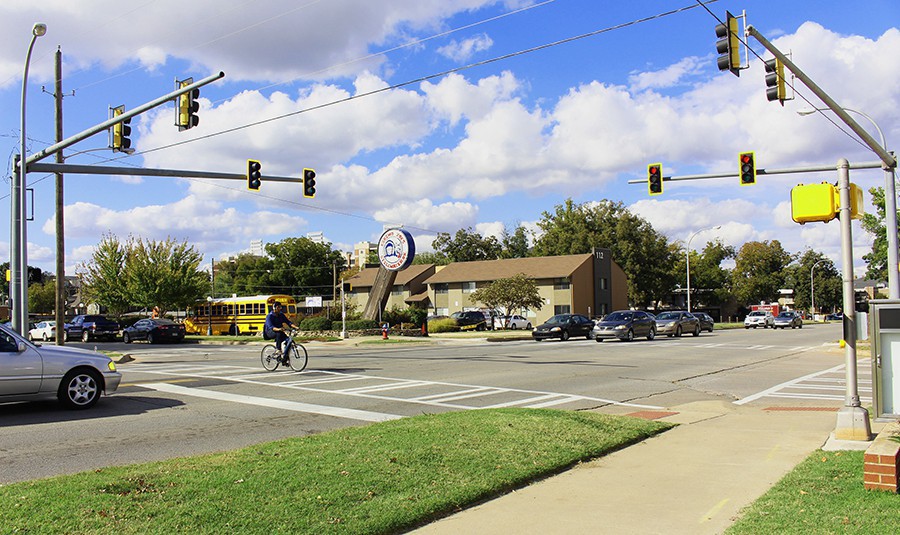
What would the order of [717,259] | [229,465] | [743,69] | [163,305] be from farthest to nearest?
[717,259] → [163,305] → [743,69] → [229,465]

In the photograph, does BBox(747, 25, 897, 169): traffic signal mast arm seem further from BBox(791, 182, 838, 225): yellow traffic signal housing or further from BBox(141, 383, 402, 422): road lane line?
BBox(141, 383, 402, 422): road lane line

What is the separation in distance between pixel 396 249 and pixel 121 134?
22.3 meters

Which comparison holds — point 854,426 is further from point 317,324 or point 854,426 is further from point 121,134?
point 317,324

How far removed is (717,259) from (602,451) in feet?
352

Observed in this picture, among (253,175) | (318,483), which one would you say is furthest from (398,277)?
(318,483)

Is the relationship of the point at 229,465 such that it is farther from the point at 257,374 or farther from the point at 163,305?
the point at 163,305

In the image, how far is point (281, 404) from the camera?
41.0 ft

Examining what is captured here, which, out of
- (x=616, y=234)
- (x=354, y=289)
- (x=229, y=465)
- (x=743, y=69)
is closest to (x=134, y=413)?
(x=229, y=465)

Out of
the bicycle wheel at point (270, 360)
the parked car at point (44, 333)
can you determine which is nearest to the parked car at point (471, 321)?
the parked car at point (44, 333)

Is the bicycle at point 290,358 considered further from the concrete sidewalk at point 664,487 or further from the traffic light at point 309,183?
the concrete sidewalk at point 664,487

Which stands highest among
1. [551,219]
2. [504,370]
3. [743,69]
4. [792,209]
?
[551,219]

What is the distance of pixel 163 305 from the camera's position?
5409 centimetres

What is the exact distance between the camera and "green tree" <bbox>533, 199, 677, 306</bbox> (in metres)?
87.5

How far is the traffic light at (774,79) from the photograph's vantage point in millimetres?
15625
